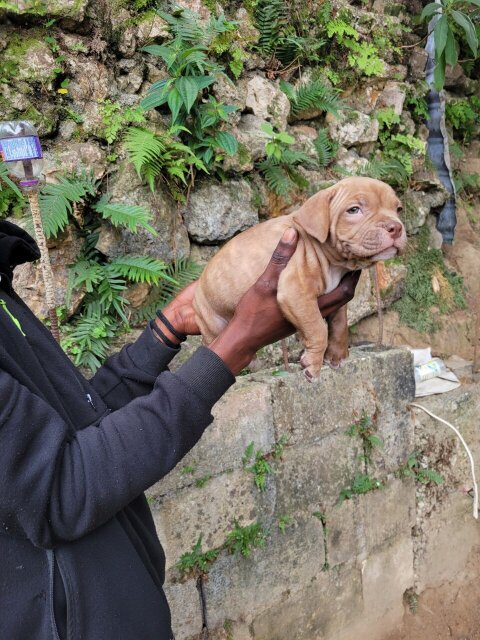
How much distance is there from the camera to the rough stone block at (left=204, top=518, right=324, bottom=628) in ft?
10.9

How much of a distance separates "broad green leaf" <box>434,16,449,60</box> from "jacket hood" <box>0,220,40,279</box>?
4.61 metres

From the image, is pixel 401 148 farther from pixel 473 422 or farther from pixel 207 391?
pixel 207 391

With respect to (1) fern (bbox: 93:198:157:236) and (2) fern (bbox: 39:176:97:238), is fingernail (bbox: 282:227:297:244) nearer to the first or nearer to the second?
(1) fern (bbox: 93:198:157:236)

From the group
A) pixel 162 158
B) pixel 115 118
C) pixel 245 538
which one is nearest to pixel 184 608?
pixel 245 538

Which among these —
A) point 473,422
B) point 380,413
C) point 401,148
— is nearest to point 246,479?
point 380,413

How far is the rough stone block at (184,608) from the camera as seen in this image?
311 cm

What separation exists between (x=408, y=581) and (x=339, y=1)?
4.98 meters

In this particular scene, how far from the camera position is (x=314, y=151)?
445cm

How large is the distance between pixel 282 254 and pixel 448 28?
4584 mm

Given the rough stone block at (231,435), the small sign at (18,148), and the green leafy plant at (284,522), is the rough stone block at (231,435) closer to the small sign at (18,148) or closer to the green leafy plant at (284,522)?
the green leafy plant at (284,522)

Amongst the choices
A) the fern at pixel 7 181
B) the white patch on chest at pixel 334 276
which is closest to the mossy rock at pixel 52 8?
the fern at pixel 7 181

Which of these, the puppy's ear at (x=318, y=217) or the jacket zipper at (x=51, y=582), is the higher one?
the puppy's ear at (x=318, y=217)

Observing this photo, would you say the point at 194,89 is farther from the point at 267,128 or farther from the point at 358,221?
the point at 358,221

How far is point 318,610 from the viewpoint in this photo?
3.85 meters
